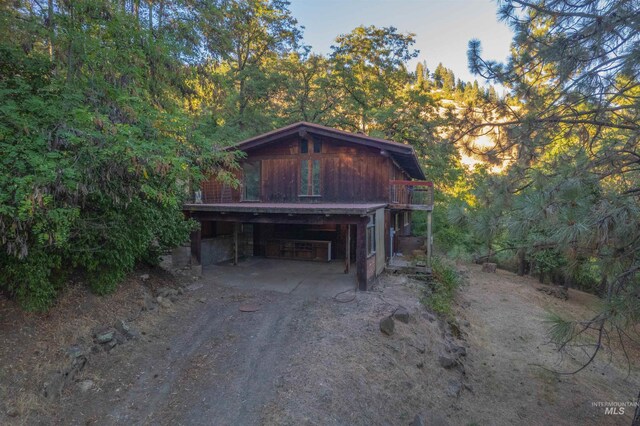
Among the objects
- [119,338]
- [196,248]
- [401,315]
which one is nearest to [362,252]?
[401,315]

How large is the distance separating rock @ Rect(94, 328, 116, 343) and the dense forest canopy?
3.39 ft

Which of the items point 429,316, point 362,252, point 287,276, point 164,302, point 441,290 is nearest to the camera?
point 164,302

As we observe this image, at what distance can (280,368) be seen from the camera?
5.50m

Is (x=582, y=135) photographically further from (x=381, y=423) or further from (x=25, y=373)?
(x=25, y=373)

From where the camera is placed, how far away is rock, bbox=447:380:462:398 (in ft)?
21.4

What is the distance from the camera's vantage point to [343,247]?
13453 millimetres

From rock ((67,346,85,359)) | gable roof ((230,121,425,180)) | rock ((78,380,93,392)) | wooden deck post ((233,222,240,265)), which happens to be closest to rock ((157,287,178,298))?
rock ((67,346,85,359))

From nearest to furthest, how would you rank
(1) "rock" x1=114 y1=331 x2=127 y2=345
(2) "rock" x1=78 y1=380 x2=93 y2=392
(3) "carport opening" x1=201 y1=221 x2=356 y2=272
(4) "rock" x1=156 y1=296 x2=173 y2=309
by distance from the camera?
1. (2) "rock" x1=78 y1=380 x2=93 y2=392
2. (1) "rock" x1=114 y1=331 x2=127 y2=345
3. (4) "rock" x1=156 y1=296 x2=173 y2=309
4. (3) "carport opening" x1=201 y1=221 x2=356 y2=272

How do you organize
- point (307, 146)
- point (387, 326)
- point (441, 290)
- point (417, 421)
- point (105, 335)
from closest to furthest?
point (417, 421), point (105, 335), point (387, 326), point (441, 290), point (307, 146)

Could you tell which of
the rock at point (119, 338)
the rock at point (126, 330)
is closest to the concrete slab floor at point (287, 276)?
the rock at point (126, 330)

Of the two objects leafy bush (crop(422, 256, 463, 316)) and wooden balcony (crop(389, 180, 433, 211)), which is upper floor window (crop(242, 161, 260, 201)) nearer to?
wooden balcony (crop(389, 180, 433, 211))

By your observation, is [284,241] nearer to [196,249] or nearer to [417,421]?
[196,249]

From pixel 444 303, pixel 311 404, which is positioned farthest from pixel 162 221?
pixel 444 303

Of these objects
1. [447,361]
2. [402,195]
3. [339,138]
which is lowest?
[447,361]
